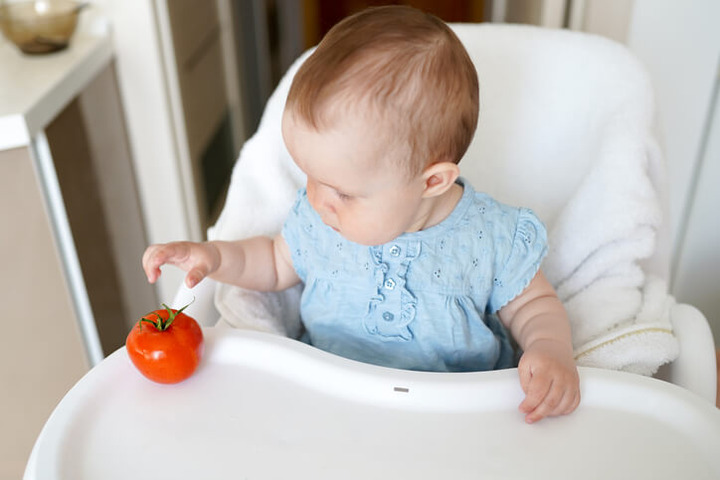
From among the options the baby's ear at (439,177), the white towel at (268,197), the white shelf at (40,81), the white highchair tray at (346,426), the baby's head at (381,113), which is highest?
the baby's head at (381,113)

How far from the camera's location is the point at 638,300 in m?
0.83

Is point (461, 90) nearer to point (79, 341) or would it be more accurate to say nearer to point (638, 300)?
point (638, 300)

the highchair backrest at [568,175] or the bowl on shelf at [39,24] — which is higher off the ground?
the bowl on shelf at [39,24]

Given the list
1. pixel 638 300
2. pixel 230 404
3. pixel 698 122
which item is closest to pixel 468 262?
pixel 638 300

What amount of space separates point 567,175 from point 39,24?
0.91 metres

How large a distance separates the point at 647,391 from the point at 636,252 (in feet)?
0.75

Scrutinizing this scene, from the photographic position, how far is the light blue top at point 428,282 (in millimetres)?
798

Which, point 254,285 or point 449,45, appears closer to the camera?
point 449,45

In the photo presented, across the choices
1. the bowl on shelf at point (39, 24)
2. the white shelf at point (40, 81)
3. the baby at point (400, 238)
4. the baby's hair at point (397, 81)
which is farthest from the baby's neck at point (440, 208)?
the bowl on shelf at point (39, 24)

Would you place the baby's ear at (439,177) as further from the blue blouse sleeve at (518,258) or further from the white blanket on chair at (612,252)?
the white blanket on chair at (612,252)

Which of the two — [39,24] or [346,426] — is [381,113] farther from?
[39,24]

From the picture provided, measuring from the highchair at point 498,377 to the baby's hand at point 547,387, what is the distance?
0.04ft

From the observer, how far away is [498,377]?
69 cm

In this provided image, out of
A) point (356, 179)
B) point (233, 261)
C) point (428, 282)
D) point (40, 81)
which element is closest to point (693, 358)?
point (428, 282)
